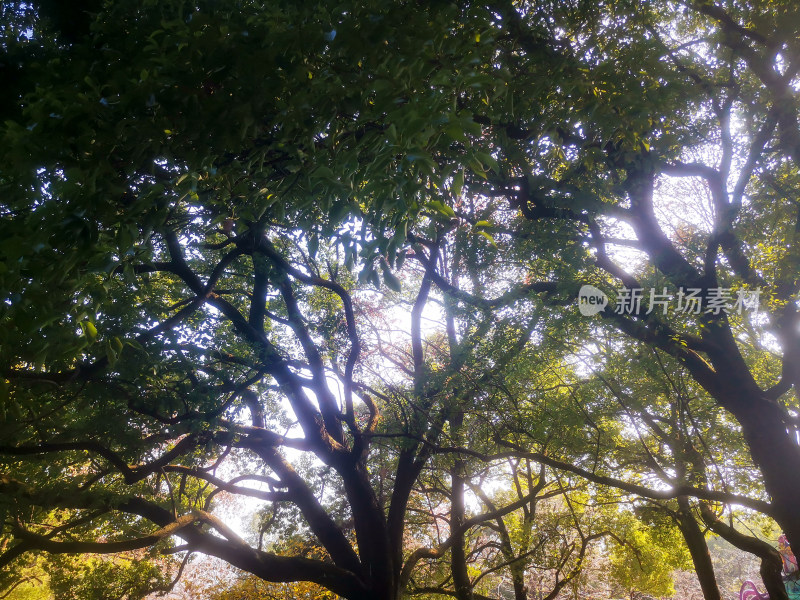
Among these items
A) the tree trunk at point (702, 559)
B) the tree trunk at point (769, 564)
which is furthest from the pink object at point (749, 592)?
the tree trunk at point (769, 564)

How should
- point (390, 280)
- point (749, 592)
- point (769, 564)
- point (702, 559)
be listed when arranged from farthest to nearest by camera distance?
point (749, 592) → point (702, 559) → point (769, 564) → point (390, 280)

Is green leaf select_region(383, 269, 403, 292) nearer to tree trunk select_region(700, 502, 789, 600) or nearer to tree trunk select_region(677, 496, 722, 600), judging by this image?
tree trunk select_region(700, 502, 789, 600)

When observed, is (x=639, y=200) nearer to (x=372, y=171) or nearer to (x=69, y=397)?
(x=372, y=171)

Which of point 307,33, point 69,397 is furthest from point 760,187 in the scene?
point 69,397

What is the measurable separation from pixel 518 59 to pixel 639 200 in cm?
348

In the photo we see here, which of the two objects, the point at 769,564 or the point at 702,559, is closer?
the point at 769,564

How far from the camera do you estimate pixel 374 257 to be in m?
1.52

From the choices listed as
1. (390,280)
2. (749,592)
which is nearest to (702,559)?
(749,592)

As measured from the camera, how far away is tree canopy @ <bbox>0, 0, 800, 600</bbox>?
5.47 ft

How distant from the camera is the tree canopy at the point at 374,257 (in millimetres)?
1668

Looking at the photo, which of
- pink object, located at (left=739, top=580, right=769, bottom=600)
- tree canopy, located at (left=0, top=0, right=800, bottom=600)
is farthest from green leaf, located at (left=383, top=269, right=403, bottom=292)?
pink object, located at (left=739, top=580, right=769, bottom=600)

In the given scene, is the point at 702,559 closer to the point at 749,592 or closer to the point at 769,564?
the point at 769,564

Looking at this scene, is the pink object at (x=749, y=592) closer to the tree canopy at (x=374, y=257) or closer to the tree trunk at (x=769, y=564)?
the tree canopy at (x=374, y=257)

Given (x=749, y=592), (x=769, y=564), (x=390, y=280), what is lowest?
(x=749, y=592)
